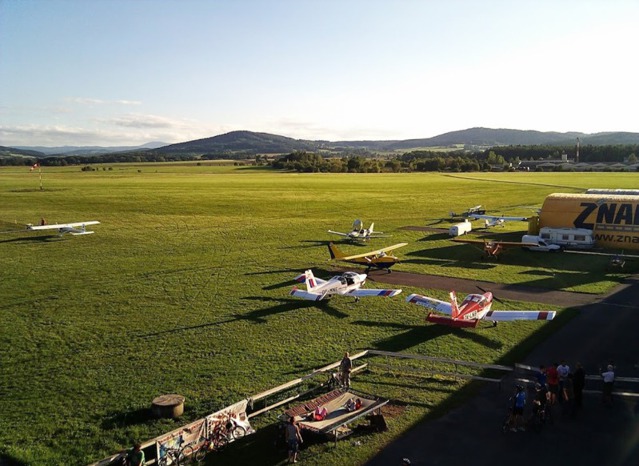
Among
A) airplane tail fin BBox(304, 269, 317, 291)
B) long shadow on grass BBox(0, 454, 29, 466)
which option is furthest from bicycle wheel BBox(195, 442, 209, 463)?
airplane tail fin BBox(304, 269, 317, 291)

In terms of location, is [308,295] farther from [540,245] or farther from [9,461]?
[540,245]

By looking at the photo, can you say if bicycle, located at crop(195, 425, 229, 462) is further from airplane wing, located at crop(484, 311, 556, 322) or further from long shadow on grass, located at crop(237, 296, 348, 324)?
airplane wing, located at crop(484, 311, 556, 322)

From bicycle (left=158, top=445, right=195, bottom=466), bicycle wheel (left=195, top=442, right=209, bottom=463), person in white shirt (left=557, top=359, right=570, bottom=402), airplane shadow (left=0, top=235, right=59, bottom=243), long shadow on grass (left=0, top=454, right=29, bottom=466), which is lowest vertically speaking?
long shadow on grass (left=0, top=454, right=29, bottom=466)

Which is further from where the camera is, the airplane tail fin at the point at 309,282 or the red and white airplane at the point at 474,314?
the airplane tail fin at the point at 309,282

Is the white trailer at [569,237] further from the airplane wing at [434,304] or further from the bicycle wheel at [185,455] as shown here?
the bicycle wheel at [185,455]

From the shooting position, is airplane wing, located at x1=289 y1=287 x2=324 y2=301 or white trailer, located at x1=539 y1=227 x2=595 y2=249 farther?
white trailer, located at x1=539 y1=227 x2=595 y2=249

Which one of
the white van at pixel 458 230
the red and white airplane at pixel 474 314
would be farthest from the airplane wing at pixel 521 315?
the white van at pixel 458 230

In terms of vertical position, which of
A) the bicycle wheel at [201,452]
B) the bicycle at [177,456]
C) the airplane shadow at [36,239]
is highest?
the airplane shadow at [36,239]

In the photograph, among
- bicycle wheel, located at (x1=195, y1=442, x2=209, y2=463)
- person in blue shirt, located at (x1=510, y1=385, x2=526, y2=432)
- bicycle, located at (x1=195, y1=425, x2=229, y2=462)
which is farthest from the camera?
person in blue shirt, located at (x1=510, y1=385, x2=526, y2=432)
